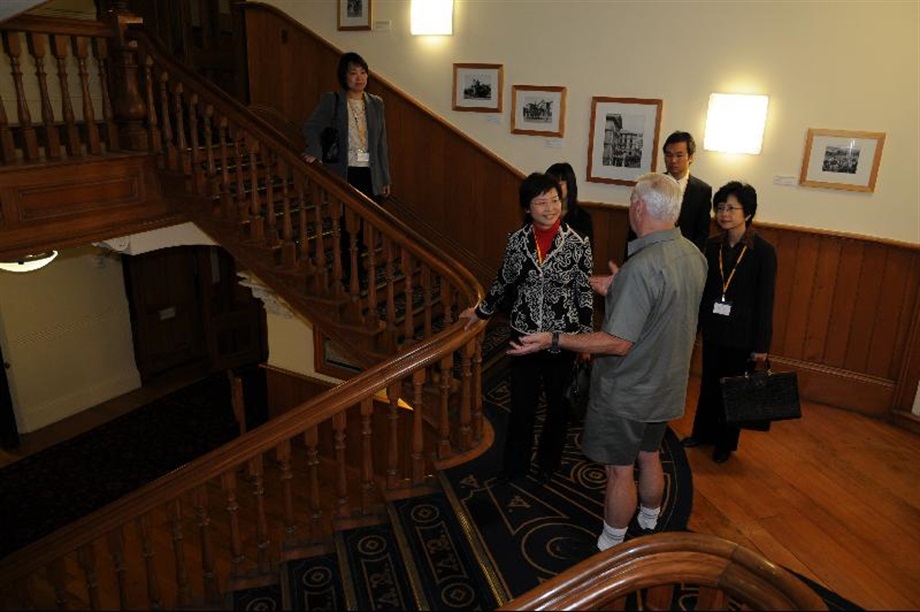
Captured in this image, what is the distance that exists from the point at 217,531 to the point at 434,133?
13.5ft

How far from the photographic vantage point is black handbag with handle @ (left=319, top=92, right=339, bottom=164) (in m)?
5.15

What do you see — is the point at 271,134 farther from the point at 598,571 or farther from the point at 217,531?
the point at 598,571

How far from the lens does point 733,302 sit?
3.96 meters

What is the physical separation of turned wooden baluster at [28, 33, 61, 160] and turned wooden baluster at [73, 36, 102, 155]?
214 millimetres

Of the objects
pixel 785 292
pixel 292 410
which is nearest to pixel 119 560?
pixel 292 410

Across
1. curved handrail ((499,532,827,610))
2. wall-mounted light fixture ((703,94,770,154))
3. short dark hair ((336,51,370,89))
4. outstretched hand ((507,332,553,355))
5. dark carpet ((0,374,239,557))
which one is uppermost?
short dark hair ((336,51,370,89))

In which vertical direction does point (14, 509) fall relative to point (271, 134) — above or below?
below

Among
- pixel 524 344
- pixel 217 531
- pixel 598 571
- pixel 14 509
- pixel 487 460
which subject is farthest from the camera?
pixel 14 509

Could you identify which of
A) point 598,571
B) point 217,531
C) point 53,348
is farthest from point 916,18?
point 53,348

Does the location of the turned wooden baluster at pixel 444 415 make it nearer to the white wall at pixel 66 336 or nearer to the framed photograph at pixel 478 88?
the framed photograph at pixel 478 88

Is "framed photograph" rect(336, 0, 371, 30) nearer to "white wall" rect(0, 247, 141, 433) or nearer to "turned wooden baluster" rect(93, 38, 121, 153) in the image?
"turned wooden baluster" rect(93, 38, 121, 153)

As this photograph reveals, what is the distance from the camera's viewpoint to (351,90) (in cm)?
512

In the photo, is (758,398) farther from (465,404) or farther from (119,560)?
(119,560)

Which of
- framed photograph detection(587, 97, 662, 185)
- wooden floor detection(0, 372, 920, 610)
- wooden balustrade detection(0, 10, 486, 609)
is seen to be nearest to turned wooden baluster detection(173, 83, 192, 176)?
wooden balustrade detection(0, 10, 486, 609)
